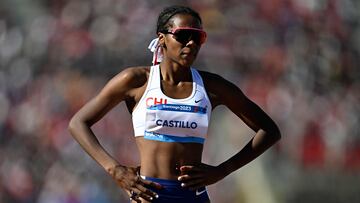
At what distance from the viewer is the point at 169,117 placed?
3939mm

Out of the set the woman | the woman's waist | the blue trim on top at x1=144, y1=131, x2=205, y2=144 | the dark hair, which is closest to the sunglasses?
the woman

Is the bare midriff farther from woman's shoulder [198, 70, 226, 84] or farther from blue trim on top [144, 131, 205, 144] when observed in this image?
woman's shoulder [198, 70, 226, 84]

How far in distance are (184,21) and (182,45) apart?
0.13 meters

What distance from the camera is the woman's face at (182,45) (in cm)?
394

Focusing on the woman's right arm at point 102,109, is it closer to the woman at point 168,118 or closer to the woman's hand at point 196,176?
the woman at point 168,118

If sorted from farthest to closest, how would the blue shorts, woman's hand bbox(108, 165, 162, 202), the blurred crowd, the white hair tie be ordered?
the blurred crowd → the white hair tie → the blue shorts → woman's hand bbox(108, 165, 162, 202)

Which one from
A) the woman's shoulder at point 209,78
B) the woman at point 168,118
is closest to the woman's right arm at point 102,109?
the woman at point 168,118

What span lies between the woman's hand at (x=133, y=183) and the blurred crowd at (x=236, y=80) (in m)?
3.14

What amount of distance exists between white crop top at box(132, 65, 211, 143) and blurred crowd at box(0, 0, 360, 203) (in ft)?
9.79

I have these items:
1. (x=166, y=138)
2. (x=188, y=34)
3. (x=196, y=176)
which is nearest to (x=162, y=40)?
(x=188, y=34)

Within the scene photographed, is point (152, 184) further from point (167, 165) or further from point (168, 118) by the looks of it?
point (168, 118)

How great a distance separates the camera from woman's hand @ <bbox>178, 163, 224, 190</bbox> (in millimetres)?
3885

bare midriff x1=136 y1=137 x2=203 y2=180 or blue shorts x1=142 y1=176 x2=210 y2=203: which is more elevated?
bare midriff x1=136 y1=137 x2=203 y2=180

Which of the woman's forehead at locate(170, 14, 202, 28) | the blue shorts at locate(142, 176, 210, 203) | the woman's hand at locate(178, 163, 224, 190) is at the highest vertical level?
the woman's forehead at locate(170, 14, 202, 28)
